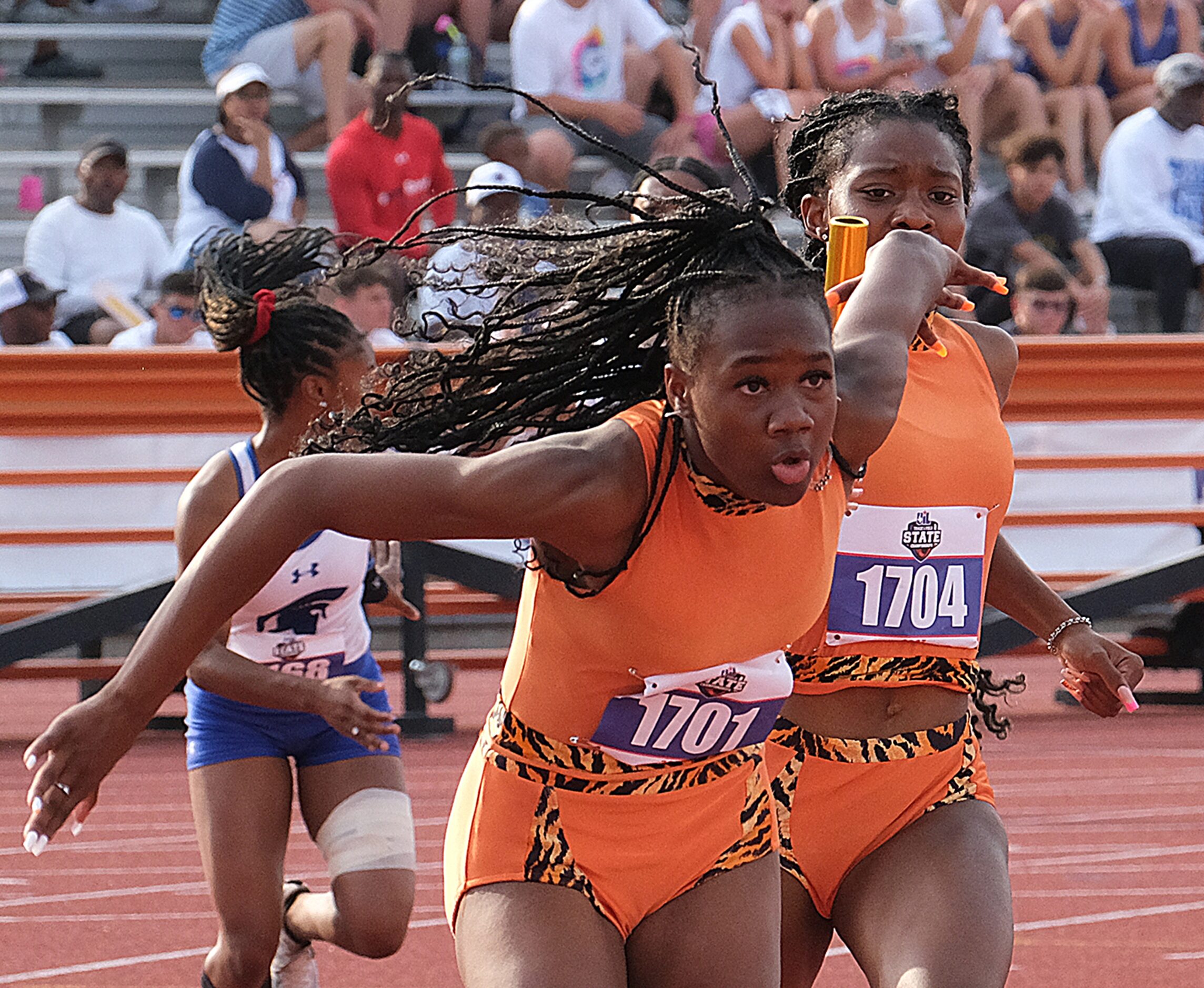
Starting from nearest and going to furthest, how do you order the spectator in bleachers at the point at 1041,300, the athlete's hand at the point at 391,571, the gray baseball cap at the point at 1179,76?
the athlete's hand at the point at 391,571, the spectator in bleachers at the point at 1041,300, the gray baseball cap at the point at 1179,76

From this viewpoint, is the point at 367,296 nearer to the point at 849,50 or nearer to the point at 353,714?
the point at 353,714

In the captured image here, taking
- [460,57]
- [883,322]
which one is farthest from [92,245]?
[883,322]

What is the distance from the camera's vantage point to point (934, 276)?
3.21m

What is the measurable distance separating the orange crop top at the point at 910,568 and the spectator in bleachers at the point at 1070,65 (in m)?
9.76

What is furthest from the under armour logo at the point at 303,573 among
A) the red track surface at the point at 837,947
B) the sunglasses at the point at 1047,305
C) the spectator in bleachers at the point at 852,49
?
the spectator in bleachers at the point at 852,49

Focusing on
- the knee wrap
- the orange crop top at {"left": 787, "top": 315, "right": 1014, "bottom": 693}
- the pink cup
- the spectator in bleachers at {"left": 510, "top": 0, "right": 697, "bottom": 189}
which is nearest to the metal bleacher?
the pink cup

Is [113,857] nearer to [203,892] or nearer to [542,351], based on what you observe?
[203,892]

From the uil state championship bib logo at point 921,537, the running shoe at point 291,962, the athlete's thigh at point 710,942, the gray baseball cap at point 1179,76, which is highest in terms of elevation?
the uil state championship bib logo at point 921,537

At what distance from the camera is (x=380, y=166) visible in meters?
10.8

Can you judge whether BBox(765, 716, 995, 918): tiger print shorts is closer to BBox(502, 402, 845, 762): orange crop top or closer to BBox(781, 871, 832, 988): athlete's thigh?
BBox(781, 871, 832, 988): athlete's thigh

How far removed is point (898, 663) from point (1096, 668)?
1.54 ft

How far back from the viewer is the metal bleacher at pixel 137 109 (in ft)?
41.4

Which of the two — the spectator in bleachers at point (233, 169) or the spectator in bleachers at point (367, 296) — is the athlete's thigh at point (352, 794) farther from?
the spectator in bleachers at point (233, 169)

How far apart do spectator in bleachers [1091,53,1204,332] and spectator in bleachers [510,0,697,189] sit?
266cm
